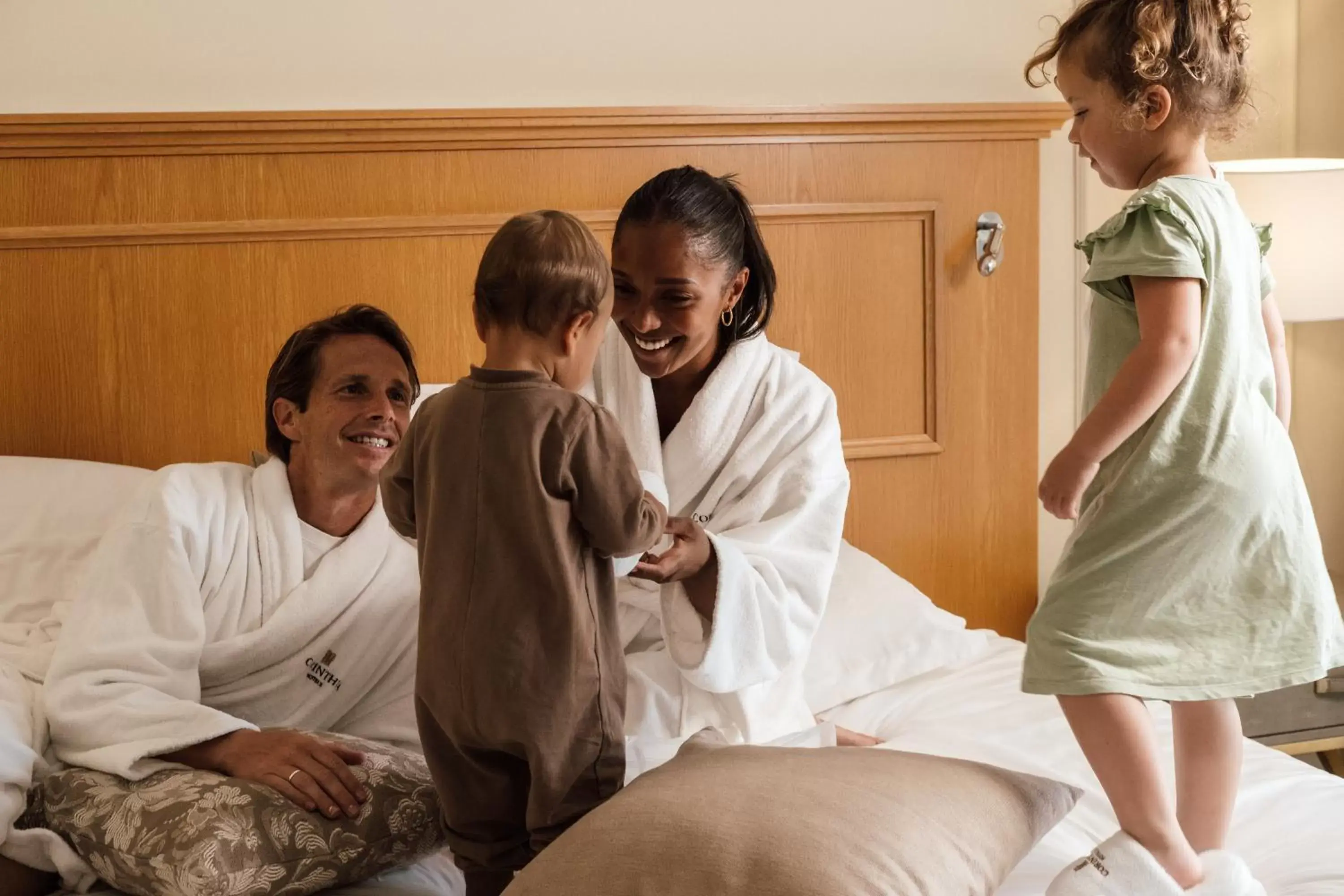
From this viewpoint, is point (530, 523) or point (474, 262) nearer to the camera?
point (530, 523)

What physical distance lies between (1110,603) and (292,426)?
104 centimetres

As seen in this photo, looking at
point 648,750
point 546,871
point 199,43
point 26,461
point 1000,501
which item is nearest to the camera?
point 546,871

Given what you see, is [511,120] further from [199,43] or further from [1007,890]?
[1007,890]

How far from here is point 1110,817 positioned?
1.61 metres

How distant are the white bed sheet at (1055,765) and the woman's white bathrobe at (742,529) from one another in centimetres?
24

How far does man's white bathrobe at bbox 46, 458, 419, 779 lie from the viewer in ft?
5.00

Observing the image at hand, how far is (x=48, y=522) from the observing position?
191cm

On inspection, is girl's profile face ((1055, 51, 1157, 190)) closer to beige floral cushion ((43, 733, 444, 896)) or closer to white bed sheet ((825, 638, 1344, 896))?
white bed sheet ((825, 638, 1344, 896))

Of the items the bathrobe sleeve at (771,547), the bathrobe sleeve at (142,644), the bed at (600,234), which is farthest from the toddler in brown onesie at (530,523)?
the bed at (600,234)

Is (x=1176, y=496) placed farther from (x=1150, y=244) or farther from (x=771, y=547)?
(x=771, y=547)

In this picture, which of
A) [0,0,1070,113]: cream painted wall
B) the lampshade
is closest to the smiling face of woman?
[0,0,1070,113]: cream painted wall

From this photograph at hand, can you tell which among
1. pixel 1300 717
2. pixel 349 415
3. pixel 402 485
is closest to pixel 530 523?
pixel 402 485

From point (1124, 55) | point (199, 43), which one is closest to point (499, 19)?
point (199, 43)

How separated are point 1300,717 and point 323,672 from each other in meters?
1.62
